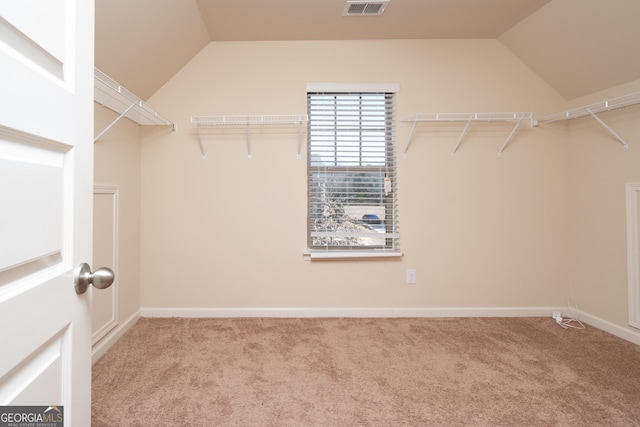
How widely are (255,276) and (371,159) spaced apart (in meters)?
1.41

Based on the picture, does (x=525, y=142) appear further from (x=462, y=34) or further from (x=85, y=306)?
(x=85, y=306)

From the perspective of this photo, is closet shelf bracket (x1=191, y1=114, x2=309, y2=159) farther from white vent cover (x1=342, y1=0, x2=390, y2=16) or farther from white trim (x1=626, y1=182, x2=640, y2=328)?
white trim (x1=626, y1=182, x2=640, y2=328)

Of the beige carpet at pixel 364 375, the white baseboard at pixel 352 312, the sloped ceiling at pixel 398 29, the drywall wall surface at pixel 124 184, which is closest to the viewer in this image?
the beige carpet at pixel 364 375

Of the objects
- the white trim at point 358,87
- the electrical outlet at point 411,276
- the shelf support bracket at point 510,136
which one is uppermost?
the white trim at point 358,87

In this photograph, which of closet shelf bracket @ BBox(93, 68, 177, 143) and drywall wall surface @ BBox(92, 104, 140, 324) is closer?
closet shelf bracket @ BBox(93, 68, 177, 143)

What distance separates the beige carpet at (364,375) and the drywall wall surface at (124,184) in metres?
0.30

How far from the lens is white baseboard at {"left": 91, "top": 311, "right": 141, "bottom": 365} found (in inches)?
69.9

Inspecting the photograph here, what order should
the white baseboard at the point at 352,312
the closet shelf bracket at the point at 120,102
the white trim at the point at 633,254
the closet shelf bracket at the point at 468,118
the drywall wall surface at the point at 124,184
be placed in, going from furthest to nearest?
the white baseboard at the point at 352,312 → the closet shelf bracket at the point at 468,118 → the white trim at the point at 633,254 → the drywall wall surface at the point at 124,184 → the closet shelf bracket at the point at 120,102

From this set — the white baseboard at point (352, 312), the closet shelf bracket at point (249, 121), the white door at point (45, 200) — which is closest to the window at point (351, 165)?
the closet shelf bracket at point (249, 121)

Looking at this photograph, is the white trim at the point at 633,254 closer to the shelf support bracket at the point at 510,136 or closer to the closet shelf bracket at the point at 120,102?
the shelf support bracket at the point at 510,136

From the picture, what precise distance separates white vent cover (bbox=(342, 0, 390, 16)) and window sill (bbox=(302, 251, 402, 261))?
6.00 ft

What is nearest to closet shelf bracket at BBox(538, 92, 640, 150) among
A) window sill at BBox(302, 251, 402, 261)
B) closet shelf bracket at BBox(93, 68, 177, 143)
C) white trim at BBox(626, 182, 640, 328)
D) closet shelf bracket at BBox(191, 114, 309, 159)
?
white trim at BBox(626, 182, 640, 328)

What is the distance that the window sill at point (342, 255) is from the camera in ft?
7.89

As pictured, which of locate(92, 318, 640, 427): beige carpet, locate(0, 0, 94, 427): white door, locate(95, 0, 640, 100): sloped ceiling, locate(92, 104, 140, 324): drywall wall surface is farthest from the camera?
locate(92, 104, 140, 324): drywall wall surface
